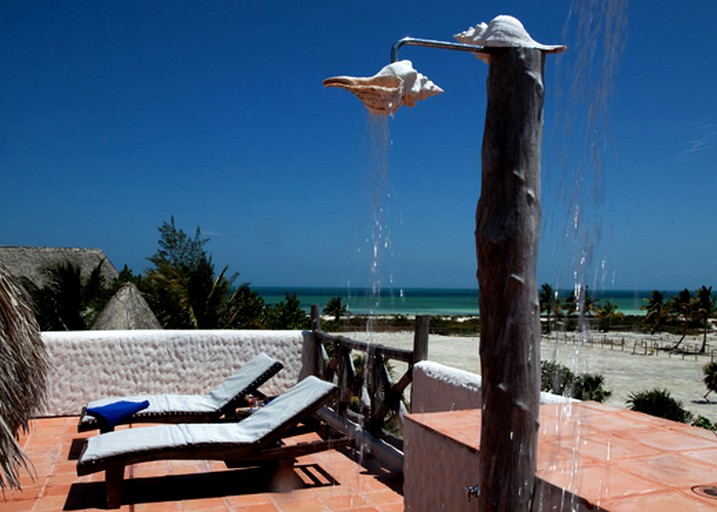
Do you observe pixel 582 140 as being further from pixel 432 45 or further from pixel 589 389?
pixel 589 389

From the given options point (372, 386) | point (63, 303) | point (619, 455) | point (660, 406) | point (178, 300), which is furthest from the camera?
point (178, 300)

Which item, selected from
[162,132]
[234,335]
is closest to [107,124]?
[162,132]

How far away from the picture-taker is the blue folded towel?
508cm

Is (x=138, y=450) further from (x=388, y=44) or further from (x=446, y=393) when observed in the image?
(x=388, y=44)

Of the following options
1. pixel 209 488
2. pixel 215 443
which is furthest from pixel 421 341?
pixel 209 488

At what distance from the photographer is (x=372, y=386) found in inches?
224

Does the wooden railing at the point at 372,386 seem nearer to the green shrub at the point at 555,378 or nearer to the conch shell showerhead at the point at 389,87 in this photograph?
the green shrub at the point at 555,378

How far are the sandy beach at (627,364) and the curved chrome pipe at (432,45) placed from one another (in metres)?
16.5

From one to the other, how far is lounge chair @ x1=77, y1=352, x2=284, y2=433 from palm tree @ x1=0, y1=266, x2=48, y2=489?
806 mm

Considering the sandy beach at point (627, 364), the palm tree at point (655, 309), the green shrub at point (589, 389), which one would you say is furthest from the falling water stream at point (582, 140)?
the palm tree at point (655, 309)

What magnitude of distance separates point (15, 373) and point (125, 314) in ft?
18.2

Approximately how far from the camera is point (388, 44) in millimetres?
2127

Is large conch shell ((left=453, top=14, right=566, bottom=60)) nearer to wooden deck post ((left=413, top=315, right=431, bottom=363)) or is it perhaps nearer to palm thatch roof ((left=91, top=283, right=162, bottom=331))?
wooden deck post ((left=413, top=315, right=431, bottom=363))

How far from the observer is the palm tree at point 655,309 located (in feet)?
161
